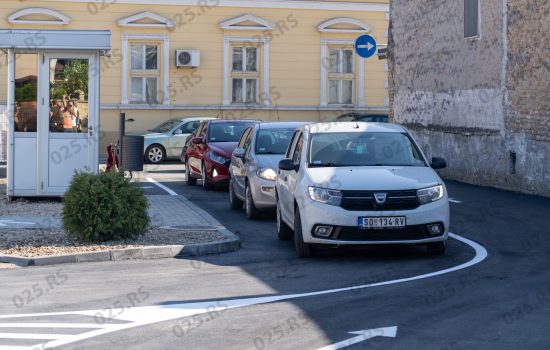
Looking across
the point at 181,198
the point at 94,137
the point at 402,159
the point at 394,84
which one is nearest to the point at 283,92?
the point at 394,84

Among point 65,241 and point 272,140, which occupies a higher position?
point 272,140

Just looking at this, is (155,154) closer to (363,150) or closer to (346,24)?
(346,24)

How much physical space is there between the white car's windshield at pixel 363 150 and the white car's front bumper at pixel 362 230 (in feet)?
3.62

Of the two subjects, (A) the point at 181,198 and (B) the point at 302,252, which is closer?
(B) the point at 302,252

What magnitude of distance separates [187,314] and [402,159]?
519 cm

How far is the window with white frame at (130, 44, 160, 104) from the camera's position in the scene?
126ft

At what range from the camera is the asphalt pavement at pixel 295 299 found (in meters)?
8.52

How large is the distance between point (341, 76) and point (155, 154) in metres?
8.59

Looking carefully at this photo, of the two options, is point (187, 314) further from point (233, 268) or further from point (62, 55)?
point (62, 55)

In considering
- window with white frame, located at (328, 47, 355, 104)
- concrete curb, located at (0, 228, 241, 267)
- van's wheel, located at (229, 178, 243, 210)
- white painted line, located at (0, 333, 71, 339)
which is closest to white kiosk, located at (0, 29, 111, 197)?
van's wheel, located at (229, 178, 243, 210)

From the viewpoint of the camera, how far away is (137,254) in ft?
44.4

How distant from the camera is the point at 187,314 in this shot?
31.6 feet

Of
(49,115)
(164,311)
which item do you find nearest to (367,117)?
(49,115)

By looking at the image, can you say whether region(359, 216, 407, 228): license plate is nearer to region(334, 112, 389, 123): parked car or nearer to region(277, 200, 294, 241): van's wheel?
region(277, 200, 294, 241): van's wheel
